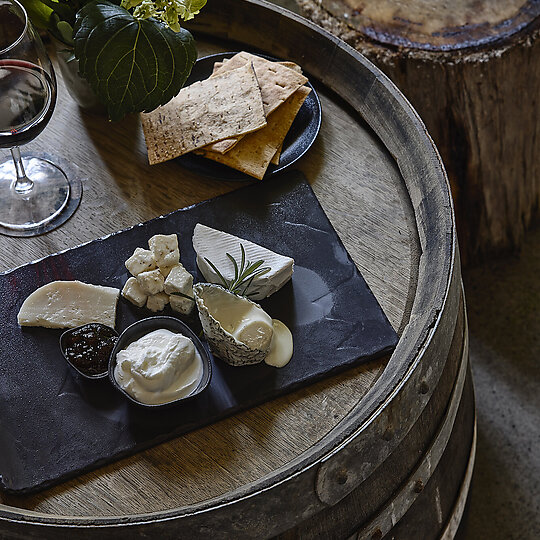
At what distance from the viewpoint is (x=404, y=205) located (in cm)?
125

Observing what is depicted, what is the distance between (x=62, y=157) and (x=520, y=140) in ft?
3.60

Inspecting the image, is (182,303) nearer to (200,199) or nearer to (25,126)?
(200,199)

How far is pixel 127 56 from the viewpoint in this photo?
1171mm

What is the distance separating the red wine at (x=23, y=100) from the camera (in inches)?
43.7

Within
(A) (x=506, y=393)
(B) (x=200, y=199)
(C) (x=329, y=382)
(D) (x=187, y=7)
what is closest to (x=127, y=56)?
(D) (x=187, y=7)

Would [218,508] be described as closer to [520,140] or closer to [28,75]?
[28,75]

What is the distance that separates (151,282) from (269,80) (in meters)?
0.46

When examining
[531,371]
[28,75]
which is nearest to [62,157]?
[28,75]

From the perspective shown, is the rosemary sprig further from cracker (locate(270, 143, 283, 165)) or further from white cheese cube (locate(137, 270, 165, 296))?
cracker (locate(270, 143, 283, 165))

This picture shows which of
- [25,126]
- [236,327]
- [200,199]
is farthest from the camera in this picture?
[200,199]

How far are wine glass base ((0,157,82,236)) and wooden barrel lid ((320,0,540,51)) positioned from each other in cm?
75

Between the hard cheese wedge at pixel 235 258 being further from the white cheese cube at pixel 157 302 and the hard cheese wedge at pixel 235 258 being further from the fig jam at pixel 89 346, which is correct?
the fig jam at pixel 89 346

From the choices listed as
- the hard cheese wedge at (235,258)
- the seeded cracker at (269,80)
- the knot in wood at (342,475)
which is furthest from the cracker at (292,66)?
the knot in wood at (342,475)

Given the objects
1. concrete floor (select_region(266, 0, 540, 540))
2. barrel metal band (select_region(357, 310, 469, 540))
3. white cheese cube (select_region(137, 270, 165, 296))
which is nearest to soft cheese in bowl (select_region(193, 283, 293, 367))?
white cheese cube (select_region(137, 270, 165, 296))
